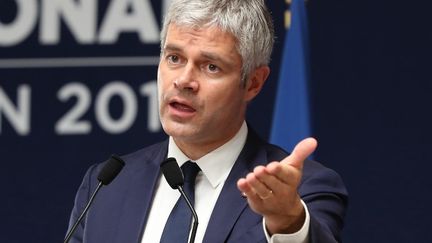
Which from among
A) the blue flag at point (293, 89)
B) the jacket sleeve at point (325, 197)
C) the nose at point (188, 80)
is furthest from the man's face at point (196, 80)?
the blue flag at point (293, 89)

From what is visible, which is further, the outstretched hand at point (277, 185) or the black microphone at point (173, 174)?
the black microphone at point (173, 174)

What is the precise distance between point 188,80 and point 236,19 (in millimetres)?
189

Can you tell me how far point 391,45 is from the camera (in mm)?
4762

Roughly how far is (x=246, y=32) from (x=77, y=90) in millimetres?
1936

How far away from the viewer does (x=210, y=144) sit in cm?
327

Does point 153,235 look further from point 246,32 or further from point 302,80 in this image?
point 302,80

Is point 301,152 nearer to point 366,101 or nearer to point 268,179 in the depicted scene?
point 268,179

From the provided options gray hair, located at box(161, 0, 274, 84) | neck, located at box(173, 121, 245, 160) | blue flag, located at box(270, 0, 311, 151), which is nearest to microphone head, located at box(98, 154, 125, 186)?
neck, located at box(173, 121, 245, 160)

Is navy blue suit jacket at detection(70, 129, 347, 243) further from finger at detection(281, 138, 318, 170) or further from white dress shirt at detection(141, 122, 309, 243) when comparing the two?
finger at detection(281, 138, 318, 170)

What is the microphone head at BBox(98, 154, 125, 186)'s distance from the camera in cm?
306

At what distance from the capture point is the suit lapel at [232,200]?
310 cm

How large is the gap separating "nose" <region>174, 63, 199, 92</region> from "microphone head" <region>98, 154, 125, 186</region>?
230mm

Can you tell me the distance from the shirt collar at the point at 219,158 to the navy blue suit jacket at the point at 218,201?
0.06 feet

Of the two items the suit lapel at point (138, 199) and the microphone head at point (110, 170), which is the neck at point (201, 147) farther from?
the microphone head at point (110, 170)
